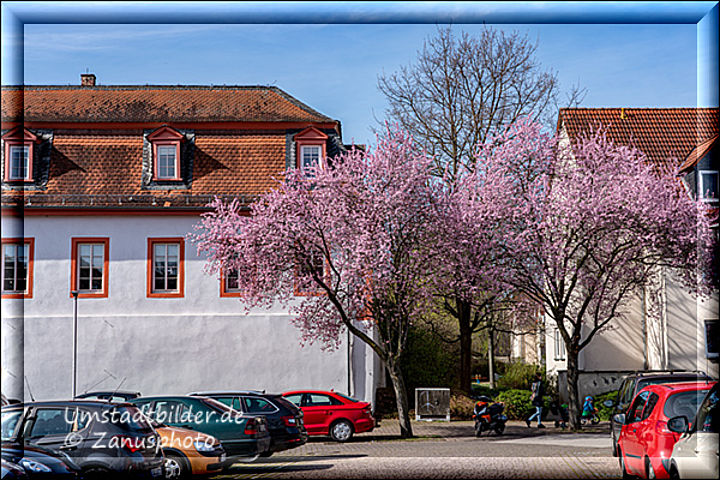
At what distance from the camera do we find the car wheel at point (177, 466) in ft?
44.1

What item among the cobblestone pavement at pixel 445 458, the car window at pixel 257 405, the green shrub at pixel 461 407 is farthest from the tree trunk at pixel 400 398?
the car window at pixel 257 405

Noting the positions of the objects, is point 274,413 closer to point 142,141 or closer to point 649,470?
point 649,470


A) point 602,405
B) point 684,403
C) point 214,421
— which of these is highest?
point 684,403

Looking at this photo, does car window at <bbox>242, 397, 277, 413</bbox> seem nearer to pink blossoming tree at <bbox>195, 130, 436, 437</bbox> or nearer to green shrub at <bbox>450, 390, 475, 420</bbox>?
pink blossoming tree at <bbox>195, 130, 436, 437</bbox>

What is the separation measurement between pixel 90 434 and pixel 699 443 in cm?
781

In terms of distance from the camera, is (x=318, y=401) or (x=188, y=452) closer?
(x=188, y=452)

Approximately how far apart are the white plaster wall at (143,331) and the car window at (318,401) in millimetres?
4165

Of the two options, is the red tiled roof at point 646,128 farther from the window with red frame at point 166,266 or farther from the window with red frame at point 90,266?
the window with red frame at point 90,266

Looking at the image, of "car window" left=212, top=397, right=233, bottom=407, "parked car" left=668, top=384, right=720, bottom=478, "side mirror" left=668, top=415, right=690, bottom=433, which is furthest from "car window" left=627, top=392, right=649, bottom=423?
"car window" left=212, top=397, right=233, bottom=407

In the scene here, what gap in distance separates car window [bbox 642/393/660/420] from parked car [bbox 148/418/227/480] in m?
6.72

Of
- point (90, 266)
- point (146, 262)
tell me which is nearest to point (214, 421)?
point (146, 262)

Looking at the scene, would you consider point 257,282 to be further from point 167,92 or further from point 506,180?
point 167,92

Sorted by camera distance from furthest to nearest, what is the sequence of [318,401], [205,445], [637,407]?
1. [318,401]
2. [205,445]
3. [637,407]

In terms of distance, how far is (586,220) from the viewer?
74.5ft
